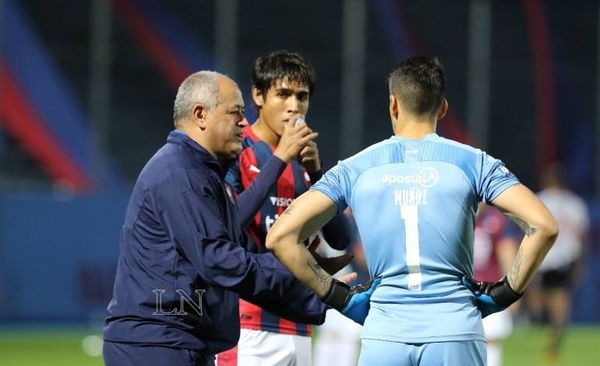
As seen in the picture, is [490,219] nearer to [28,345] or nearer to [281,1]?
[28,345]

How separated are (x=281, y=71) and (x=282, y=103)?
19 centimetres

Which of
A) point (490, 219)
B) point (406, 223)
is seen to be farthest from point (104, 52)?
point (406, 223)

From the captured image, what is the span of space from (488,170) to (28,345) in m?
11.6

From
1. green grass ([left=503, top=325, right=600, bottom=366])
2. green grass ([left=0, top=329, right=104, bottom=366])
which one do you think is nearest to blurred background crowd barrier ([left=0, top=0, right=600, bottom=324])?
green grass ([left=0, top=329, right=104, bottom=366])

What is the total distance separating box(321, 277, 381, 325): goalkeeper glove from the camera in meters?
5.37

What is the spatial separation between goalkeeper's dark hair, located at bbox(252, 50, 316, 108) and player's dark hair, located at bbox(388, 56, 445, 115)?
175cm

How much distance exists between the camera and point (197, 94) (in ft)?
18.9

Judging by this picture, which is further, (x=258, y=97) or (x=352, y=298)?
(x=258, y=97)

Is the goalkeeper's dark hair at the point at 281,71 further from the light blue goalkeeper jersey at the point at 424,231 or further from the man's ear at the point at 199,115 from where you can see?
the light blue goalkeeper jersey at the point at 424,231

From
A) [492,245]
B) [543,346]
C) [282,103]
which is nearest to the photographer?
[282,103]

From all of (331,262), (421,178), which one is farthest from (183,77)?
(421,178)

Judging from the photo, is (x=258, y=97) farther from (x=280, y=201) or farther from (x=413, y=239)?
(x=413, y=239)

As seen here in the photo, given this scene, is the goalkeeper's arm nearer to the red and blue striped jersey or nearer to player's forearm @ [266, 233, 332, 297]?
player's forearm @ [266, 233, 332, 297]

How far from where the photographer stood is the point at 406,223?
5203 millimetres
